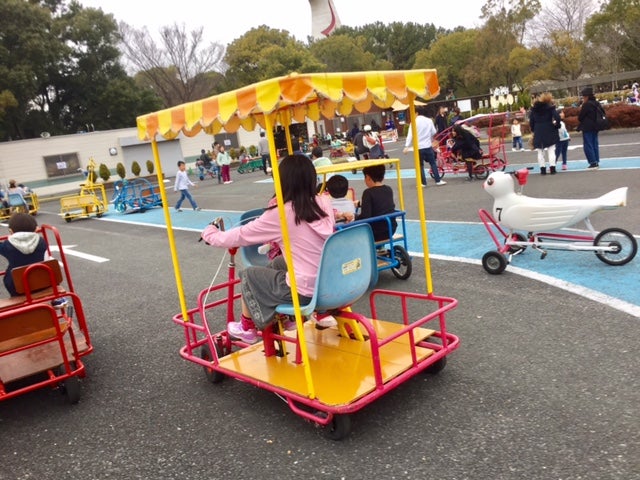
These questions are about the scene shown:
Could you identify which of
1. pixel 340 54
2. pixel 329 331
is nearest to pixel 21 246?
pixel 329 331

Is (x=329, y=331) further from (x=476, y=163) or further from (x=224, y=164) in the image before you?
(x=224, y=164)

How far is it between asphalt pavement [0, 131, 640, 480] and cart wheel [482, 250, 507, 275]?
0.11 meters

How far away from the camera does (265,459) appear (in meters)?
3.17

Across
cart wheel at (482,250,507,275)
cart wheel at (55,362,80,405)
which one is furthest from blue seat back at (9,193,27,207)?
cart wheel at (482,250,507,275)

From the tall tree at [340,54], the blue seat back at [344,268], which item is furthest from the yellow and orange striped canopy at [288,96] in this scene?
the tall tree at [340,54]

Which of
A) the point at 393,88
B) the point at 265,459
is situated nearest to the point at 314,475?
the point at 265,459

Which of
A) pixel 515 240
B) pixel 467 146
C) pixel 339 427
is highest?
pixel 467 146

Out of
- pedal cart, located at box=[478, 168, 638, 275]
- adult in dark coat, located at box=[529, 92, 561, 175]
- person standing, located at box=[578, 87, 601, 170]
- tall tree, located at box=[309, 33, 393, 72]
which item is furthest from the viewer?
tall tree, located at box=[309, 33, 393, 72]

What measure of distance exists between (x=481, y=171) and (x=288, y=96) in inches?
443

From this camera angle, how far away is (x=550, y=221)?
5.67 metres

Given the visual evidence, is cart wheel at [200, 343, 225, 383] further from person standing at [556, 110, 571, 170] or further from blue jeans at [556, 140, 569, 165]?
blue jeans at [556, 140, 569, 165]

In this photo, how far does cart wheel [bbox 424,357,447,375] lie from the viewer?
393cm

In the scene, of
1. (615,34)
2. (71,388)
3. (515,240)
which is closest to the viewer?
(71,388)

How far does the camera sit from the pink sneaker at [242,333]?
13.5ft
